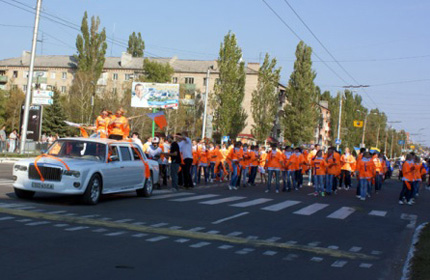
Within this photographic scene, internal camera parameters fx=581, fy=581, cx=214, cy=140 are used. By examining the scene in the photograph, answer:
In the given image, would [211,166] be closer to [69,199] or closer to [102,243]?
[69,199]

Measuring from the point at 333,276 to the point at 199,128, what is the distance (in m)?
75.7

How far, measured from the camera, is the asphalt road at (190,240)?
7332mm

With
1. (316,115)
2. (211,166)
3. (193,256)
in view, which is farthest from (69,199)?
(316,115)

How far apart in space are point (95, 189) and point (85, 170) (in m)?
0.64

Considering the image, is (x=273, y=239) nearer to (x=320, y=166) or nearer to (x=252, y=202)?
(x=252, y=202)

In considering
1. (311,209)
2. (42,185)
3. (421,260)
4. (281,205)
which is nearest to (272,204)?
(281,205)

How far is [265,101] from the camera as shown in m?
73.9

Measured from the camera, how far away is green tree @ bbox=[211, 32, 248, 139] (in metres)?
68.1

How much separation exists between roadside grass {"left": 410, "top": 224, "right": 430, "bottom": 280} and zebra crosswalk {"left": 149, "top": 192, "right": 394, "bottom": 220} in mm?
4293

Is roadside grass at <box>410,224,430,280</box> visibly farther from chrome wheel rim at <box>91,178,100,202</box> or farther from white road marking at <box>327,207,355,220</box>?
chrome wheel rim at <box>91,178,100,202</box>

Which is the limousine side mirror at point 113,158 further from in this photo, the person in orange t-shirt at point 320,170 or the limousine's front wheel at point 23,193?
the person in orange t-shirt at point 320,170

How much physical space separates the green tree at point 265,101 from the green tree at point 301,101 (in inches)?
158

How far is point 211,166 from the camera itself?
89.5ft

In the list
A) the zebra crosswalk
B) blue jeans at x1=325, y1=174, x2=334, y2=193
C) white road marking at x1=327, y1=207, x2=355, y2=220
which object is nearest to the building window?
blue jeans at x1=325, y1=174, x2=334, y2=193
